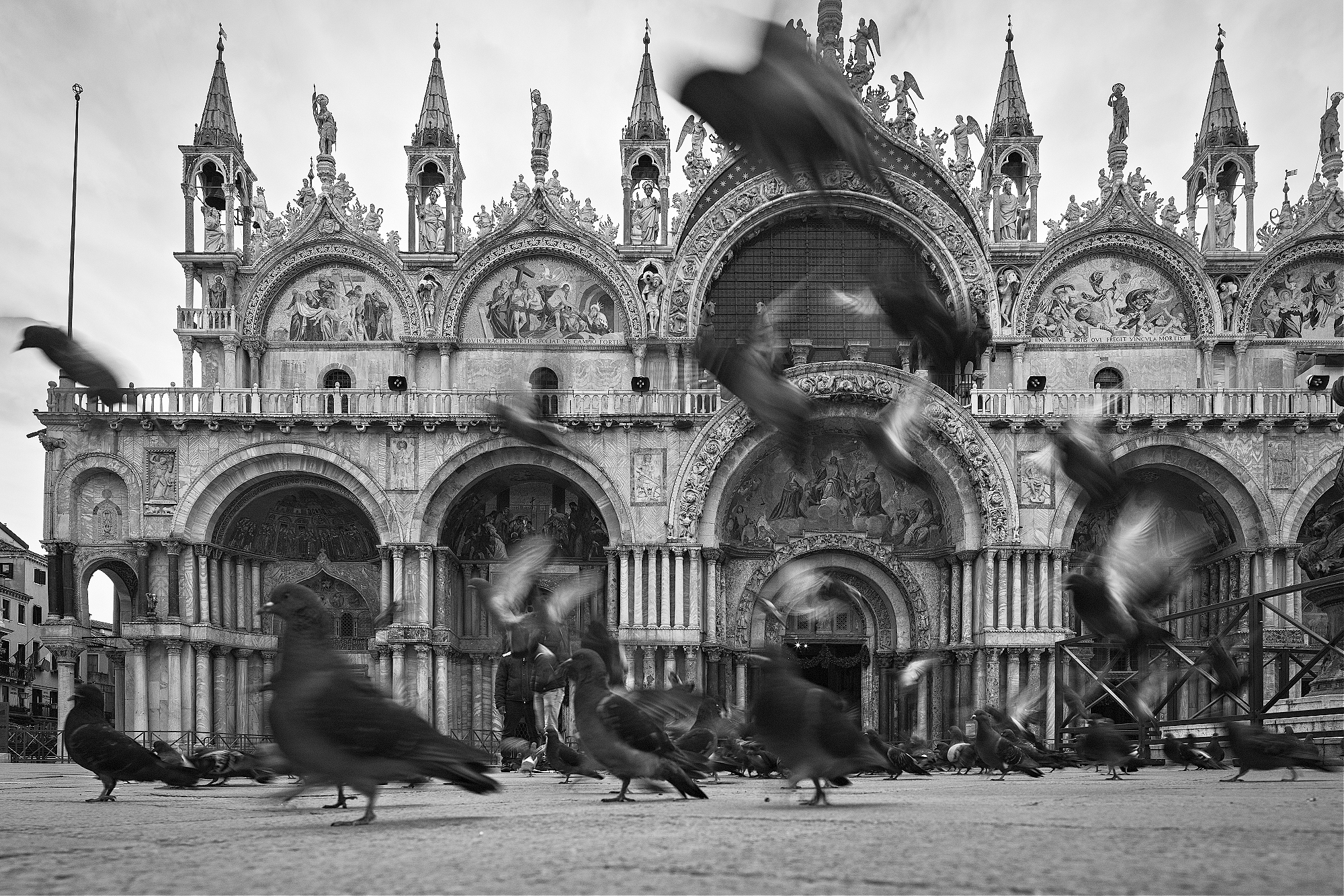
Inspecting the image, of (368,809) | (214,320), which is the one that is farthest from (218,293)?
(368,809)

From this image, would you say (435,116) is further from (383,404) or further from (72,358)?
(72,358)

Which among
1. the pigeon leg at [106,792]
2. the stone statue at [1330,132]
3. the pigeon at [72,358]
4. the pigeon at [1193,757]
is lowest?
the pigeon at [1193,757]

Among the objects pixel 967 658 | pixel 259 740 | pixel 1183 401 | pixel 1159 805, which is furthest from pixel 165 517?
pixel 1159 805

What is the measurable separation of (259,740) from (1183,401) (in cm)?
2167

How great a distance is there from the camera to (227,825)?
5902 millimetres

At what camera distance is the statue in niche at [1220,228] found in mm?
30219

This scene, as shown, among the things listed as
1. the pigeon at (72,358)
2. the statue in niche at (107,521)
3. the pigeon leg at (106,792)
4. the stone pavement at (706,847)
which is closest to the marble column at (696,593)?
the statue in niche at (107,521)

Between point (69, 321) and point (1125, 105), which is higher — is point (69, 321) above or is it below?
below

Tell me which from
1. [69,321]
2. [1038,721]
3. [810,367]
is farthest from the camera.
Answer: [69,321]

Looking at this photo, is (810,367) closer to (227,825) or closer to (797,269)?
(797,269)

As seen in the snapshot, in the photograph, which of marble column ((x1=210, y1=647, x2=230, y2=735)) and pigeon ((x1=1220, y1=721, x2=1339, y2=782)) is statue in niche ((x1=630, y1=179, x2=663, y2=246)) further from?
pigeon ((x1=1220, y1=721, x2=1339, y2=782))

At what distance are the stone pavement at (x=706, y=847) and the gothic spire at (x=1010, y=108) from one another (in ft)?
83.0

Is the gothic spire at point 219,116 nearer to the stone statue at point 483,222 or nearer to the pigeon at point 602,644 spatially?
the stone statue at point 483,222

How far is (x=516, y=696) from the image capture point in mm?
19578
